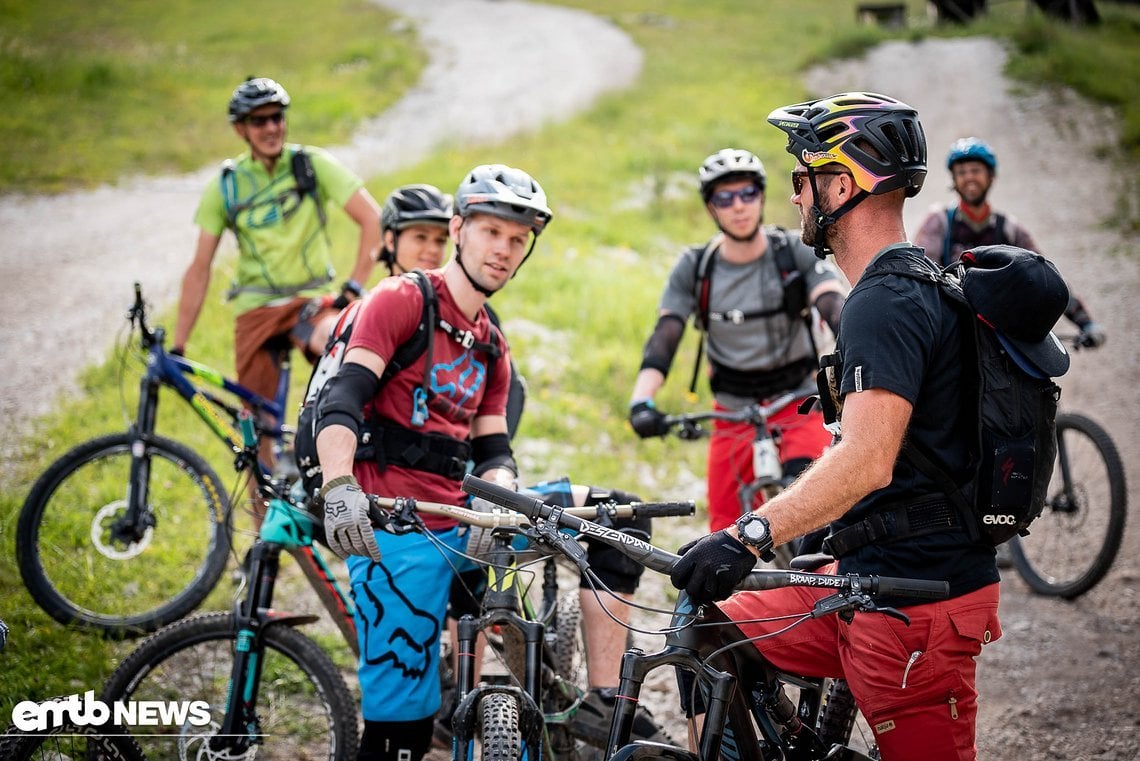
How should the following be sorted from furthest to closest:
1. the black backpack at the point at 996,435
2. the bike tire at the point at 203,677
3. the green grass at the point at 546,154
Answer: the green grass at the point at 546,154 → the bike tire at the point at 203,677 → the black backpack at the point at 996,435

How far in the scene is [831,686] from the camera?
407 centimetres

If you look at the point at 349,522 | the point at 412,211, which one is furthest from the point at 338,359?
the point at 412,211

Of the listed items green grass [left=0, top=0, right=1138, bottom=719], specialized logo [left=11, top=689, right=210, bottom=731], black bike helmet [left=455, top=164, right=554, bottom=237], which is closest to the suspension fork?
green grass [left=0, top=0, right=1138, bottom=719]

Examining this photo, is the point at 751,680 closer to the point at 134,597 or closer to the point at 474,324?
the point at 474,324

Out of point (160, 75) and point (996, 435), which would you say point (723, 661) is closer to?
point (996, 435)

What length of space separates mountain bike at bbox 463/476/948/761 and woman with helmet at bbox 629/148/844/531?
105 inches

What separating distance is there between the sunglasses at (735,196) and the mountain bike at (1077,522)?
3235 mm

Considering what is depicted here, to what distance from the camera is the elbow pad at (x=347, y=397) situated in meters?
4.06

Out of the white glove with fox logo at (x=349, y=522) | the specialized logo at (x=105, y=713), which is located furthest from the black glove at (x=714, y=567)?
the specialized logo at (x=105, y=713)

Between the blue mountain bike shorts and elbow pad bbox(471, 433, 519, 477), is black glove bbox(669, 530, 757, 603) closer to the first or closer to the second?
the blue mountain bike shorts

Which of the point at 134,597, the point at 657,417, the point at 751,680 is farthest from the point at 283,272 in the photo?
the point at 751,680

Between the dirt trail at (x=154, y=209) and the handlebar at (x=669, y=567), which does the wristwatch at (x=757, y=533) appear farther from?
the dirt trail at (x=154, y=209)

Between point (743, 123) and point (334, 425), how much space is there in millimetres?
22074

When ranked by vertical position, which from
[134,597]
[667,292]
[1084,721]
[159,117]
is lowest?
[1084,721]
